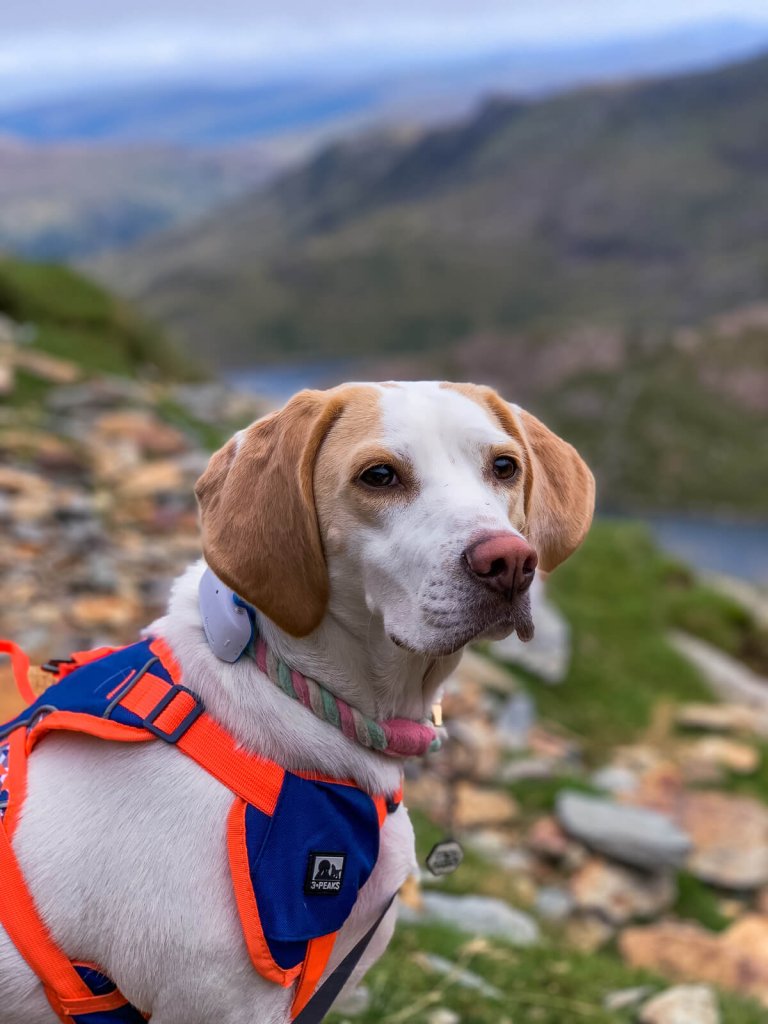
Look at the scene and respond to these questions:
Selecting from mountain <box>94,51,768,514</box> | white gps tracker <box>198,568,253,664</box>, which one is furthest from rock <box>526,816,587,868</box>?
mountain <box>94,51,768,514</box>

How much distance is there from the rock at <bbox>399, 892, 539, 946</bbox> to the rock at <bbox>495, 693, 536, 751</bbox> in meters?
2.27

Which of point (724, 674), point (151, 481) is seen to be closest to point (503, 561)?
point (151, 481)

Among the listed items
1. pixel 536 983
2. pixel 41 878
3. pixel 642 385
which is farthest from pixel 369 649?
pixel 642 385

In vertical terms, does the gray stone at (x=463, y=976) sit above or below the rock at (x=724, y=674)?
above

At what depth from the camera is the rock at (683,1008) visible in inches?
171

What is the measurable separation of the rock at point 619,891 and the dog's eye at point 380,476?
466 cm

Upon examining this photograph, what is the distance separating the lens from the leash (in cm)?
251

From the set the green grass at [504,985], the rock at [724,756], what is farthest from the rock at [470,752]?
the green grass at [504,985]

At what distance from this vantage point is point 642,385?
50219 mm

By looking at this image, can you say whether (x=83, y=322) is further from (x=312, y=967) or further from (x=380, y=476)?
(x=312, y=967)

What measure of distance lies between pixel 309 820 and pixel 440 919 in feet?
10.4

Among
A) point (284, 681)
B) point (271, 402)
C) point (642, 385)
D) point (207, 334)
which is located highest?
A: point (284, 681)

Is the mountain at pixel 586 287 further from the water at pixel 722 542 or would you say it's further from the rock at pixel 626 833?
the rock at pixel 626 833

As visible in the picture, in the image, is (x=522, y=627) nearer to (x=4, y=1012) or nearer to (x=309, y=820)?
(x=309, y=820)
